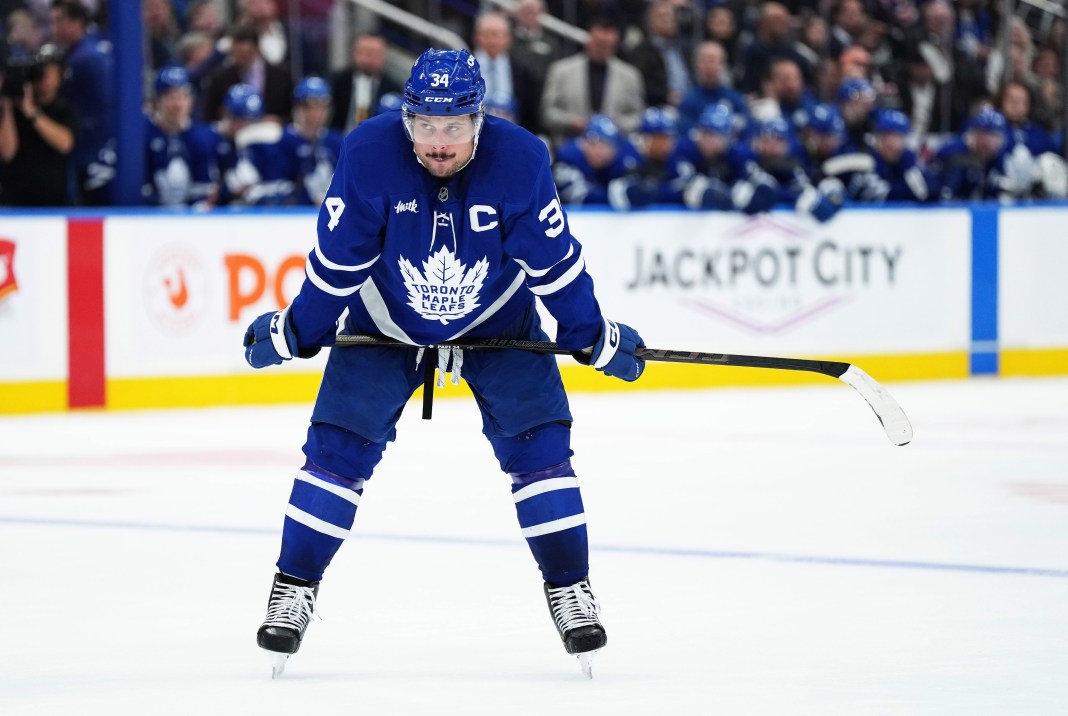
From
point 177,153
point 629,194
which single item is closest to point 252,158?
point 177,153

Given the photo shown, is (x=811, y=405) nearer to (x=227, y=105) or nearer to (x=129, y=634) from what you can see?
(x=227, y=105)

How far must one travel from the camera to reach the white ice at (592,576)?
10.3 ft

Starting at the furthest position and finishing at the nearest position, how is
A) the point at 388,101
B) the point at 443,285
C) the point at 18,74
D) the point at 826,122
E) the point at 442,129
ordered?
1. the point at 826,122
2. the point at 388,101
3. the point at 18,74
4. the point at 443,285
5. the point at 442,129

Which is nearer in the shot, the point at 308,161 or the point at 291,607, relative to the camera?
the point at 291,607

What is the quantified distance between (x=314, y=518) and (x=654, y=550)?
1.51 metres

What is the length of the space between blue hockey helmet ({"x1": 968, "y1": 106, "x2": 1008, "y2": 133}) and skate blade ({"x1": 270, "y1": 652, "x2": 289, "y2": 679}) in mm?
7599

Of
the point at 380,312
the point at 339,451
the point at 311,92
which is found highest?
the point at 311,92

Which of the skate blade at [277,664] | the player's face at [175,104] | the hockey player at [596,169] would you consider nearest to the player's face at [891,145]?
the hockey player at [596,169]

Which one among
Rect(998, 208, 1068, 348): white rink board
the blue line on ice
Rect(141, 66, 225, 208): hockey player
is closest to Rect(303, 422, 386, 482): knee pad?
the blue line on ice

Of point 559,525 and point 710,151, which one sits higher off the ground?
point 710,151

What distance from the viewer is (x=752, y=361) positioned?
357 cm

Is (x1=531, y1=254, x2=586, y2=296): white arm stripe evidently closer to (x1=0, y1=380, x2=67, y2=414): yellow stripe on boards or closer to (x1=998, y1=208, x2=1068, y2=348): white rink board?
(x1=0, y1=380, x2=67, y2=414): yellow stripe on boards

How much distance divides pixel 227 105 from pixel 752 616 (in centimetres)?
528

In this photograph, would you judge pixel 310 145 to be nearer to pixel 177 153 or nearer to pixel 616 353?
pixel 177 153
